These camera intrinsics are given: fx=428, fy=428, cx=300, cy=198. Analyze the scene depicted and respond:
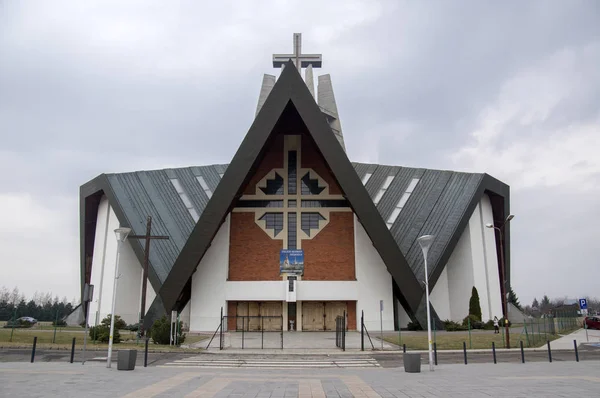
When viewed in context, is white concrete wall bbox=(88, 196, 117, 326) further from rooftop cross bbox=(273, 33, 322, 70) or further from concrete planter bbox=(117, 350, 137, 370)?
rooftop cross bbox=(273, 33, 322, 70)

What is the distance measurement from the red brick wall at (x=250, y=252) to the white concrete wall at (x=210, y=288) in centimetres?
68

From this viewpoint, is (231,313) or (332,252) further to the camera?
(332,252)

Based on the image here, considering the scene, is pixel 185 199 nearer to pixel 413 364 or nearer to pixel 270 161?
pixel 270 161

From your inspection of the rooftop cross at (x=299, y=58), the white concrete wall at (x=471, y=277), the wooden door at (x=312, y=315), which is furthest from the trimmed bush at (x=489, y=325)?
the rooftop cross at (x=299, y=58)

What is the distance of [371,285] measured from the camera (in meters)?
30.6

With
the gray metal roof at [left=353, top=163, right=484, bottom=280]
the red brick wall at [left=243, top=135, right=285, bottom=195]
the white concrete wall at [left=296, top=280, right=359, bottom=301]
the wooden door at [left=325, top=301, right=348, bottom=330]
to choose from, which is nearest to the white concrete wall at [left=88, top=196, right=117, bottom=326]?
the red brick wall at [left=243, top=135, right=285, bottom=195]

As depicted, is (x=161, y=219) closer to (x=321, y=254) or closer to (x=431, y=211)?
(x=321, y=254)

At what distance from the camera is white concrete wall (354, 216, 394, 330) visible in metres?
30.2

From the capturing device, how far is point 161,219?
33.1 m

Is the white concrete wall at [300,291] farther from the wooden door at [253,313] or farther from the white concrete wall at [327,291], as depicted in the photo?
the wooden door at [253,313]

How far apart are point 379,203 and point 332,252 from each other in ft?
19.6

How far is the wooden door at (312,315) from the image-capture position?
31062 mm

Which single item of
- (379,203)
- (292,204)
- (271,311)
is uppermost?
(379,203)

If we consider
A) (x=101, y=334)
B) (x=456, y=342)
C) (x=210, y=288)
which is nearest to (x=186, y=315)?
(x=210, y=288)
